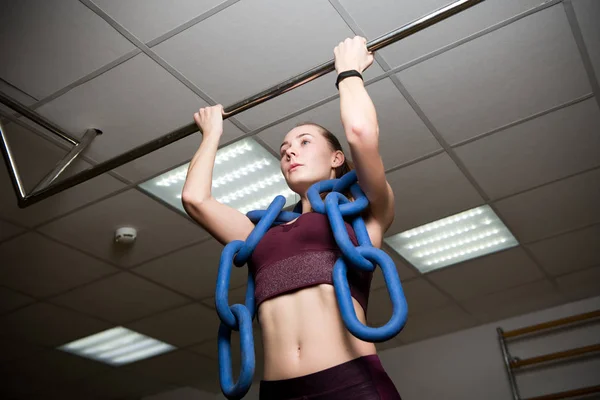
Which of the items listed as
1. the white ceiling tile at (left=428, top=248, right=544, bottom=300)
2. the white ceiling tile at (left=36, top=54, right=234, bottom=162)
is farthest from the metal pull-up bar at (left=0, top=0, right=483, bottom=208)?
the white ceiling tile at (left=428, top=248, right=544, bottom=300)

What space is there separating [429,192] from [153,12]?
73.4 inches

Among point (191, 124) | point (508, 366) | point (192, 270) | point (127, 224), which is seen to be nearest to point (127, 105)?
point (127, 224)

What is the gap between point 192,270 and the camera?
4090 mm

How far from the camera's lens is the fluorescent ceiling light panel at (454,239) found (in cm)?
375

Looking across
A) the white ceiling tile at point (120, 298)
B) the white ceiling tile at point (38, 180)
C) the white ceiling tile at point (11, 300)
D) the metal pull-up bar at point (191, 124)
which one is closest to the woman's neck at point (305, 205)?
the metal pull-up bar at point (191, 124)

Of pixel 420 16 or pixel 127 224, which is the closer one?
pixel 420 16

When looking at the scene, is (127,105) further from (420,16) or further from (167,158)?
(420,16)

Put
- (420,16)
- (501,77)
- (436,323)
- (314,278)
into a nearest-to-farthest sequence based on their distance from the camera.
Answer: (314,278) < (420,16) < (501,77) < (436,323)

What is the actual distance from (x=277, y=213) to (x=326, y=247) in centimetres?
19

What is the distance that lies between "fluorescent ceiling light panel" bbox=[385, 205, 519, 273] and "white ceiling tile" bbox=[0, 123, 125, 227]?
6.02 feet

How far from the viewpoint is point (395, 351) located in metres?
5.26

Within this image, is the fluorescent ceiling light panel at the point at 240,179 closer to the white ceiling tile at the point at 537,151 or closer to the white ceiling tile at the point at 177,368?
the white ceiling tile at the point at 537,151

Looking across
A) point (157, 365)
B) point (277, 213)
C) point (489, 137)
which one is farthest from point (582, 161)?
point (157, 365)

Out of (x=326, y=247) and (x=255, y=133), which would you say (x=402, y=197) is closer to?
(x=255, y=133)
